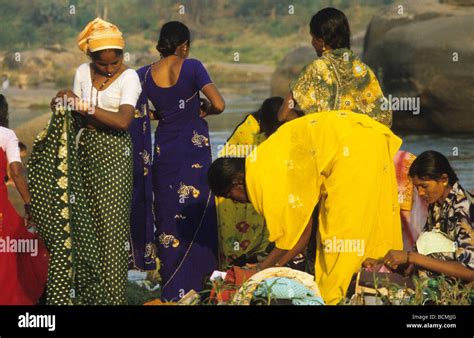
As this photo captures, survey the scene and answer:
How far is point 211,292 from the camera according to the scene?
8.47 metres

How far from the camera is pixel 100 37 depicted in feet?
28.0

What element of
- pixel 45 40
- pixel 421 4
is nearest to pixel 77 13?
pixel 45 40

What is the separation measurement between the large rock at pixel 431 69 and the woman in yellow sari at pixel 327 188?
11160 mm

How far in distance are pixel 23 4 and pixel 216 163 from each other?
78.4 ft

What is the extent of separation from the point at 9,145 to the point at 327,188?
6.10 ft

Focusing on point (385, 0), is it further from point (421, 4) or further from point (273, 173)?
point (273, 173)

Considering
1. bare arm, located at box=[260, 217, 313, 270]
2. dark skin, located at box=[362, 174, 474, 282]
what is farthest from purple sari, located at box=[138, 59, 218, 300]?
dark skin, located at box=[362, 174, 474, 282]

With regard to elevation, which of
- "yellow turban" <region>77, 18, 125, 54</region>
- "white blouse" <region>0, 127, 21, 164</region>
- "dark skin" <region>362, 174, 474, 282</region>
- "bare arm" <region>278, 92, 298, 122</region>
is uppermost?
"yellow turban" <region>77, 18, 125, 54</region>

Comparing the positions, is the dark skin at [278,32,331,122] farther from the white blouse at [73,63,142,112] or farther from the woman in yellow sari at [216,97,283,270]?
the white blouse at [73,63,142,112]

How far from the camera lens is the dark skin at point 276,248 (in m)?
8.62

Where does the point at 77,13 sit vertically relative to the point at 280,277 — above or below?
above

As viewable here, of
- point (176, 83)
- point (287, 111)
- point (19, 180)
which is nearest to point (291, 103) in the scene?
point (287, 111)

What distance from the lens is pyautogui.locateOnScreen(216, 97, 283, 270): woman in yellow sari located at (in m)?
9.74

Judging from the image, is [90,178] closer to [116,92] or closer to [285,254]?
[116,92]
